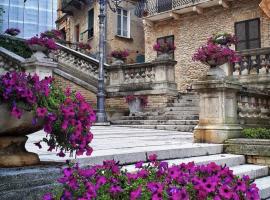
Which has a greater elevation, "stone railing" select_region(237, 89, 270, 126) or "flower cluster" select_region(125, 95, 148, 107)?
"flower cluster" select_region(125, 95, 148, 107)

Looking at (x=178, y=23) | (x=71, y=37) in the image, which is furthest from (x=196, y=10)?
(x=71, y=37)

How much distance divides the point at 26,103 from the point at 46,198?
99 cm

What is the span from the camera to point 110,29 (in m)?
25.1

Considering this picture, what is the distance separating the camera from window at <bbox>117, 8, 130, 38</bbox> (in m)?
25.9

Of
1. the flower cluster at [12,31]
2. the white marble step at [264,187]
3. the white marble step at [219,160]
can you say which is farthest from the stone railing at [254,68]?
the flower cluster at [12,31]

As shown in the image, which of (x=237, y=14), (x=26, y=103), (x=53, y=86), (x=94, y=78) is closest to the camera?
(x=26, y=103)

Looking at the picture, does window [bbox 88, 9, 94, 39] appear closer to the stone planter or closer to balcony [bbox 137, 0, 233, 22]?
balcony [bbox 137, 0, 233, 22]

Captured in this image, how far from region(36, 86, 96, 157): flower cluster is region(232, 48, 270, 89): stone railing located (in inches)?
411

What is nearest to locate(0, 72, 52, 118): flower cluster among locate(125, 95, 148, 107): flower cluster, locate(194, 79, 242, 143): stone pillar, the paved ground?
the paved ground

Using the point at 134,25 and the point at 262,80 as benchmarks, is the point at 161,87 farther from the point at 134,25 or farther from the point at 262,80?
the point at 134,25

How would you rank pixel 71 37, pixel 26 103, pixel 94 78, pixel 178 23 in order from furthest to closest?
pixel 71 37
pixel 178 23
pixel 94 78
pixel 26 103

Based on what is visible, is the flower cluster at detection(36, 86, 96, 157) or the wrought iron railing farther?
the wrought iron railing

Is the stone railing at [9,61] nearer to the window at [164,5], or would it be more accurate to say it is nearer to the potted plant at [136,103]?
the potted plant at [136,103]

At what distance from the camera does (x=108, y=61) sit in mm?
23594
